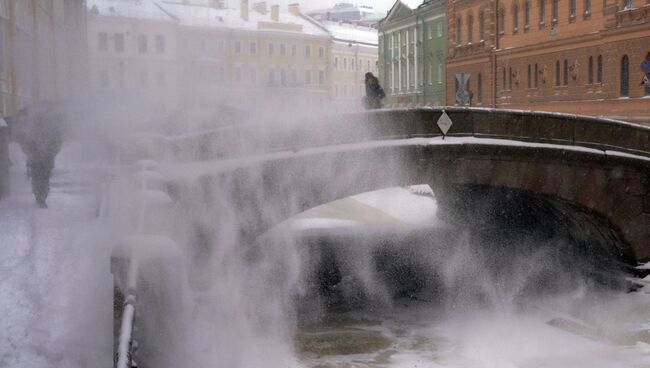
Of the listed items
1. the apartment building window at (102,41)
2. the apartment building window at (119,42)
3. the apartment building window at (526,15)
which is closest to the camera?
A: the apartment building window at (119,42)

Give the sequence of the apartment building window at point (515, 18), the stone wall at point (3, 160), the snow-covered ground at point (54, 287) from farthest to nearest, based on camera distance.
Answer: the apartment building window at point (515, 18) → the stone wall at point (3, 160) → the snow-covered ground at point (54, 287)

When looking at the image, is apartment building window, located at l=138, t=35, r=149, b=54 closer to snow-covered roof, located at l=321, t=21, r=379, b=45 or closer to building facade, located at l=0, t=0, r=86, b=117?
building facade, located at l=0, t=0, r=86, b=117

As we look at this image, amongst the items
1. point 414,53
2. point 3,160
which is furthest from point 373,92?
point 414,53

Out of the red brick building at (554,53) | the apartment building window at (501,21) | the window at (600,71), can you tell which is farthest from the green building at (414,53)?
the window at (600,71)

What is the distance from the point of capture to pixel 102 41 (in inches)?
1854

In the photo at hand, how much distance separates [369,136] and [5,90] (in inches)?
494

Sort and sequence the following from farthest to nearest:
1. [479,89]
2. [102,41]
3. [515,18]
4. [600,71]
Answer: [102,41] → [479,89] → [515,18] → [600,71]

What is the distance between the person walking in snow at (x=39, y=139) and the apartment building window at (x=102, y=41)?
29361 mm

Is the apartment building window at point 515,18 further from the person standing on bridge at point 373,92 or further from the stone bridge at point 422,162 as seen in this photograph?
the stone bridge at point 422,162

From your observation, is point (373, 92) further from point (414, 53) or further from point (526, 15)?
point (414, 53)

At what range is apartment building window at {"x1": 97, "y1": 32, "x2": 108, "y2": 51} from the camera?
4567 cm

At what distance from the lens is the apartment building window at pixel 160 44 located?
3593 centimetres

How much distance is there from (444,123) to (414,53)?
4292 cm

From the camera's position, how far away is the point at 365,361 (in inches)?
492
